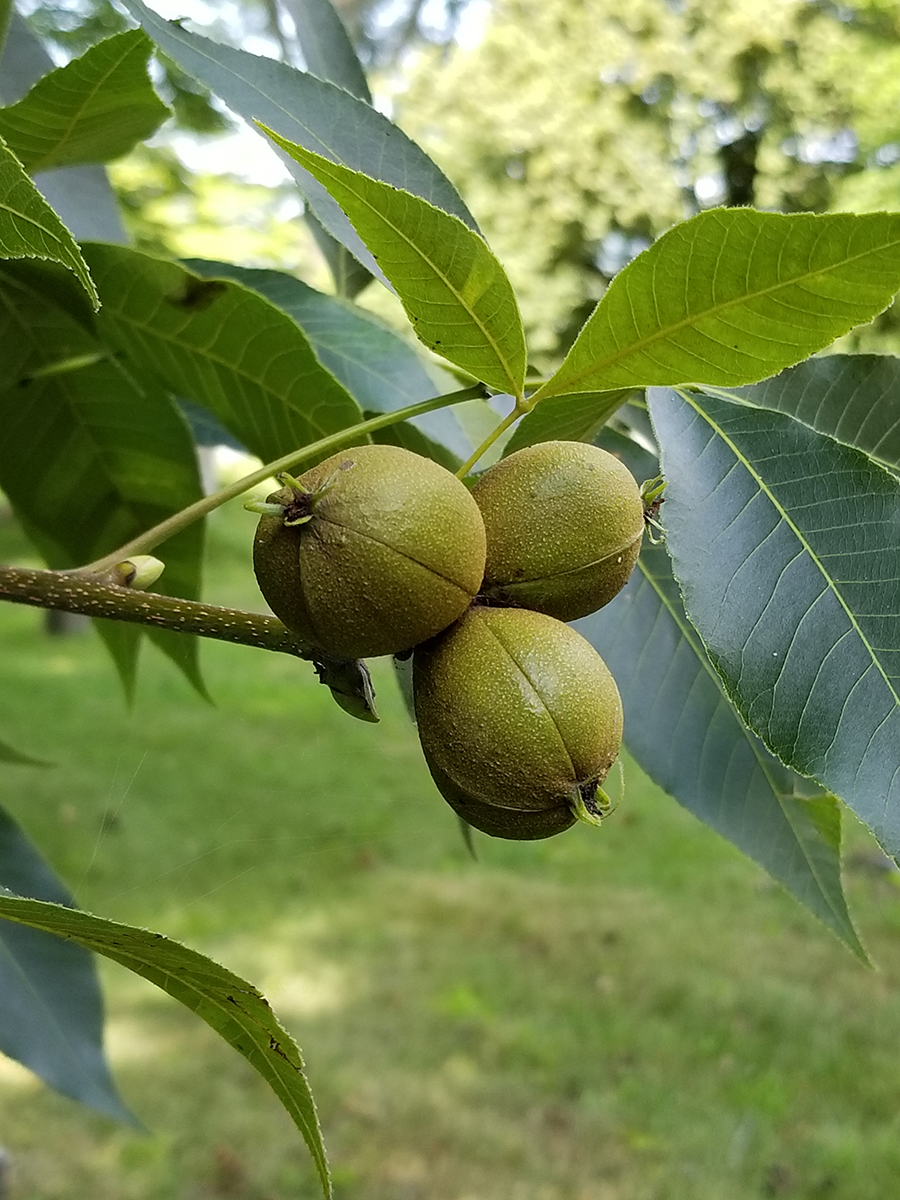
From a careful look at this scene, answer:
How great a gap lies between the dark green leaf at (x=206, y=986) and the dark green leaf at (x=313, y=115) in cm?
53

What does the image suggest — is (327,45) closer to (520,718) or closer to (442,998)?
(520,718)

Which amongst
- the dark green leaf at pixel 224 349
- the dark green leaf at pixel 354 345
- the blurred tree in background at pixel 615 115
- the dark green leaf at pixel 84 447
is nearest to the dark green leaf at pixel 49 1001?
the dark green leaf at pixel 84 447

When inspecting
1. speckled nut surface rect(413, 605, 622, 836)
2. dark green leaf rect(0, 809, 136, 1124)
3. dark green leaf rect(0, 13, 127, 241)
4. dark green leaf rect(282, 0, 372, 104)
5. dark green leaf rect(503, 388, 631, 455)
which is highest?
dark green leaf rect(282, 0, 372, 104)

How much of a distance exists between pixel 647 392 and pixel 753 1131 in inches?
138

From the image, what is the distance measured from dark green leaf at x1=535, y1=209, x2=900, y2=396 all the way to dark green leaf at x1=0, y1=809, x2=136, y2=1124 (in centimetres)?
99

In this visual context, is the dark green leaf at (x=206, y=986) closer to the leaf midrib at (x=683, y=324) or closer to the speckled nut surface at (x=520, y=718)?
the speckled nut surface at (x=520, y=718)

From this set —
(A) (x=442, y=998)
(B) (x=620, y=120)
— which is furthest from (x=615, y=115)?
(A) (x=442, y=998)

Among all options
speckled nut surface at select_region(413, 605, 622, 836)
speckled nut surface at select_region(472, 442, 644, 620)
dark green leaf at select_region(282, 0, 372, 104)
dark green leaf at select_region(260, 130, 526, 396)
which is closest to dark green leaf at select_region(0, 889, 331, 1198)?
speckled nut surface at select_region(413, 605, 622, 836)

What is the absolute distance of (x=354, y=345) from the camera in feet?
3.81

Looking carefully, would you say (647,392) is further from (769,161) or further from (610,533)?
(769,161)

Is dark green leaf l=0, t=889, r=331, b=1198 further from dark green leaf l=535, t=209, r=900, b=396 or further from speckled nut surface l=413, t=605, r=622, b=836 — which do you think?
dark green leaf l=535, t=209, r=900, b=396

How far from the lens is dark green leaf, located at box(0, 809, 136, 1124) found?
134cm

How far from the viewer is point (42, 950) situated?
1426 mm

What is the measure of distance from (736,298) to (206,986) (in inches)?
21.4
